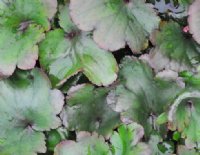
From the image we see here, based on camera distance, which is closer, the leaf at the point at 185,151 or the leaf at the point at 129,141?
the leaf at the point at 129,141

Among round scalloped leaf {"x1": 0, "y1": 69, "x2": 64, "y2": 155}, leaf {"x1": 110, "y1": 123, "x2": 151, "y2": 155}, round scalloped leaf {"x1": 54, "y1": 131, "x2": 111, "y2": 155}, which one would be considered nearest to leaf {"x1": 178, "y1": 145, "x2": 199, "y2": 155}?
leaf {"x1": 110, "y1": 123, "x2": 151, "y2": 155}

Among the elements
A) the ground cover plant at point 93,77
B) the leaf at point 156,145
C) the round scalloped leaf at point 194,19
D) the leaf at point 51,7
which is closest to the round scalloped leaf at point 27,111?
the ground cover plant at point 93,77

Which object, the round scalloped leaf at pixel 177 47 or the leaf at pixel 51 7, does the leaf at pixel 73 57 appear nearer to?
the leaf at pixel 51 7

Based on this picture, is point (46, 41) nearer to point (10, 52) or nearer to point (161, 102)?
point (10, 52)

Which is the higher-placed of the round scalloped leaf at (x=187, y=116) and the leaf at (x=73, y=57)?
the leaf at (x=73, y=57)

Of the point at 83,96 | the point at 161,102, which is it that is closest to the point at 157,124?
the point at 161,102

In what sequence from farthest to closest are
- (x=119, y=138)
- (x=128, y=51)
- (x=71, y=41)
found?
1. (x=128, y=51)
2. (x=71, y=41)
3. (x=119, y=138)

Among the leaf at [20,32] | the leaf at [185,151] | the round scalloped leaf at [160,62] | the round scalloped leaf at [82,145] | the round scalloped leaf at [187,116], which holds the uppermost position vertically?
the leaf at [20,32]
